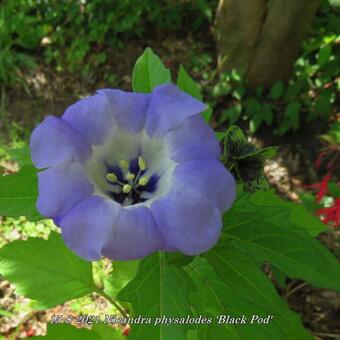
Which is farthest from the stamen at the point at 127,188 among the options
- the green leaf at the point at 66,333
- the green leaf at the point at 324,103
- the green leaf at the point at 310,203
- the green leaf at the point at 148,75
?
the green leaf at the point at 324,103

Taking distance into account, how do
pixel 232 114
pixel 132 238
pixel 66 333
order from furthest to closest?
pixel 232 114
pixel 66 333
pixel 132 238

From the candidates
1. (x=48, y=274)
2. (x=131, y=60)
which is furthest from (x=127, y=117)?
(x=131, y=60)

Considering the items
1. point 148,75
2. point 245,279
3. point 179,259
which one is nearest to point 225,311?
point 245,279

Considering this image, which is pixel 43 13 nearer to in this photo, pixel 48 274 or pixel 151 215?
pixel 48 274

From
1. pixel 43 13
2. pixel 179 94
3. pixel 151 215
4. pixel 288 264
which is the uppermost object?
pixel 179 94

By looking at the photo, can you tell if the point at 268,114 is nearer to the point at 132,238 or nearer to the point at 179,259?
the point at 179,259

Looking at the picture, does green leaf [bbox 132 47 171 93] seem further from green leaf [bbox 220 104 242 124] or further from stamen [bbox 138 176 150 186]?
green leaf [bbox 220 104 242 124]

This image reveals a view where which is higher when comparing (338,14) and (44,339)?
(338,14)
